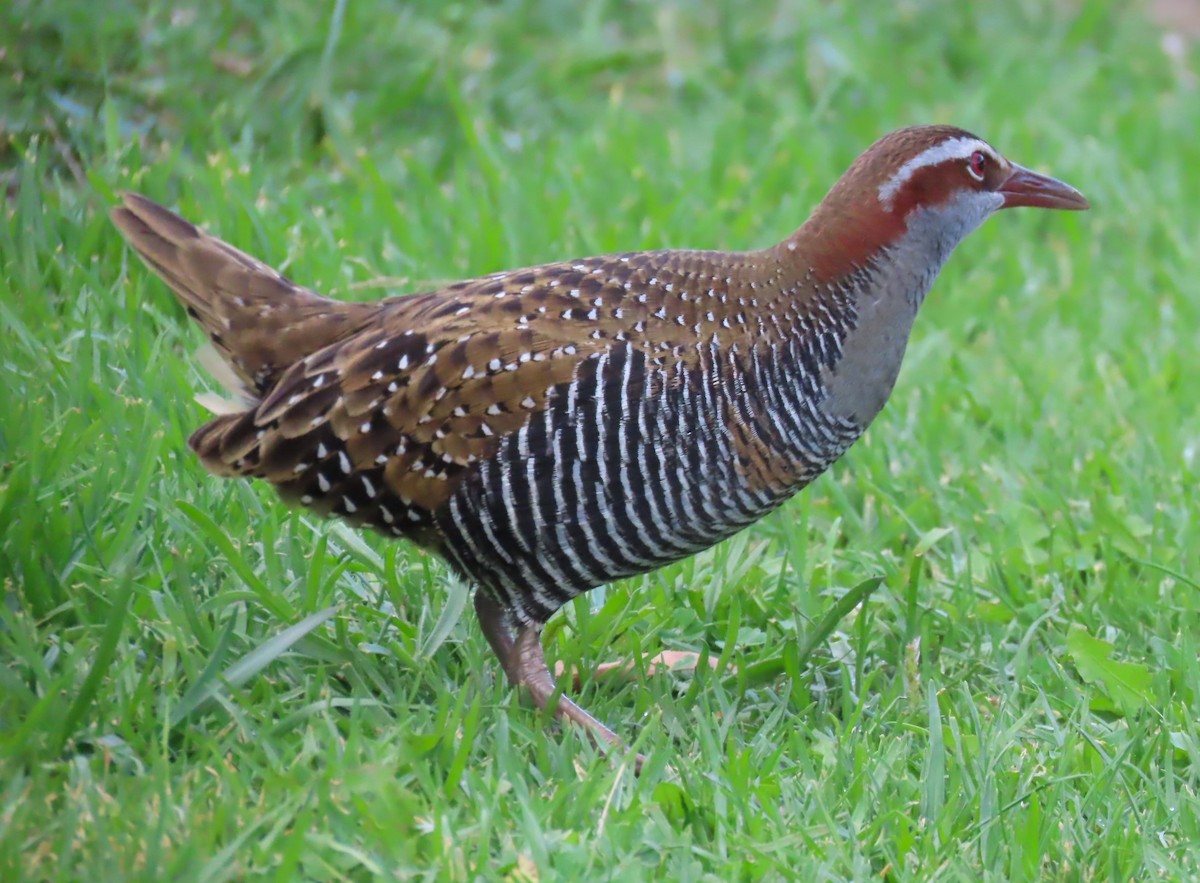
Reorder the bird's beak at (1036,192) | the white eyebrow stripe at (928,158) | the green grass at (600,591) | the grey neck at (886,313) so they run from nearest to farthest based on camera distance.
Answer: the green grass at (600,591), the grey neck at (886,313), the white eyebrow stripe at (928,158), the bird's beak at (1036,192)

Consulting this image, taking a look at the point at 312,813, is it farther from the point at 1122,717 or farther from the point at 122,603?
the point at 1122,717

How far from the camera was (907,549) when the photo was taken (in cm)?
457

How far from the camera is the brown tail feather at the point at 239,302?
147 inches

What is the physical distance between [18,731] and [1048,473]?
3.20m

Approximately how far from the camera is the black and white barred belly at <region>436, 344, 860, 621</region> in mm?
3320

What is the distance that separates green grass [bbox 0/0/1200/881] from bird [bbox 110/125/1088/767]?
0.32 m

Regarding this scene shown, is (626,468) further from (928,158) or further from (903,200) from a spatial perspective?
(928,158)

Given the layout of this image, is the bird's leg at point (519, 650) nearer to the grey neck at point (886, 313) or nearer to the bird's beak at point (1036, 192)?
the grey neck at point (886, 313)

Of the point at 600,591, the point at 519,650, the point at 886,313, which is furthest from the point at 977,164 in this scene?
the point at 519,650

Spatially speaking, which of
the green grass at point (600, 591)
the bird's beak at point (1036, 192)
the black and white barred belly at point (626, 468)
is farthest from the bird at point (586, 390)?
the green grass at point (600, 591)

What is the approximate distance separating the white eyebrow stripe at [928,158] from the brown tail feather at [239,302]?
4.15ft

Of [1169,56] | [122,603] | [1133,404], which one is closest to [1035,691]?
[1133,404]

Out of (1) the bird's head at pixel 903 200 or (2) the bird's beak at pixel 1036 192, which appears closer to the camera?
(1) the bird's head at pixel 903 200

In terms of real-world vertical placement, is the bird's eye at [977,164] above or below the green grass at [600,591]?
above
